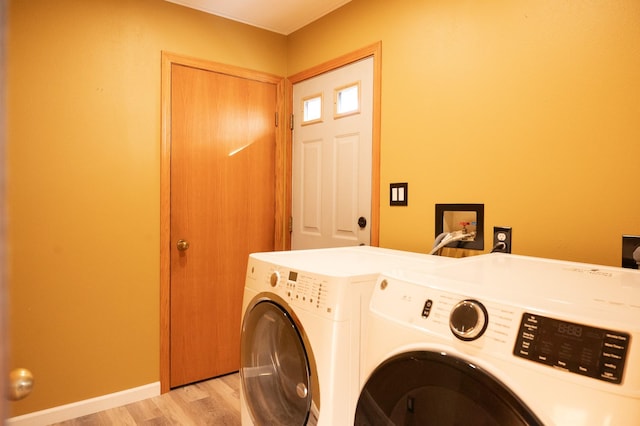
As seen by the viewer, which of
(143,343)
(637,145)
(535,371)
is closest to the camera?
(535,371)

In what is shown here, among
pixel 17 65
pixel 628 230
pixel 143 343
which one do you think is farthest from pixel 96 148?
pixel 628 230

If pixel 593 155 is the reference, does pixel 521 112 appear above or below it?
above

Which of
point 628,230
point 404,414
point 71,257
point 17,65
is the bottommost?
point 404,414

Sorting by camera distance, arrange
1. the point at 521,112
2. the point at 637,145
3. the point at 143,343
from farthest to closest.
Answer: the point at 143,343 < the point at 521,112 < the point at 637,145

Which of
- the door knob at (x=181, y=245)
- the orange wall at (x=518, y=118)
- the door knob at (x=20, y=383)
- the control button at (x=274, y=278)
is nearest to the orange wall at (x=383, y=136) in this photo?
the orange wall at (x=518, y=118)

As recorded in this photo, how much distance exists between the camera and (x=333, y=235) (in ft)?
8.43

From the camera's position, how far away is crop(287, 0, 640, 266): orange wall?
140 centimetres

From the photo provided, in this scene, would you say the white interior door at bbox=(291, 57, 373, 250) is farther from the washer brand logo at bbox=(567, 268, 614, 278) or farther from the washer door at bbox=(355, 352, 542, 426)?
the washer door at bbox=(355, 352, 542, 426)

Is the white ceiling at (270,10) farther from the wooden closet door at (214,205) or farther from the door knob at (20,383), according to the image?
the door knob at (20,383)

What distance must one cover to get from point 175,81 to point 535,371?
8.01 ft

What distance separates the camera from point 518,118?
165 cm

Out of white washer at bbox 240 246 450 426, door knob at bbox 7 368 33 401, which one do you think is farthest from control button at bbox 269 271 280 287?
door knob at bbox 7 368 33 401

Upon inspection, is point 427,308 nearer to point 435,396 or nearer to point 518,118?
point 435,396

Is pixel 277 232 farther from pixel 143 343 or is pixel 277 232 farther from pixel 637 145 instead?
pixel 637 145
